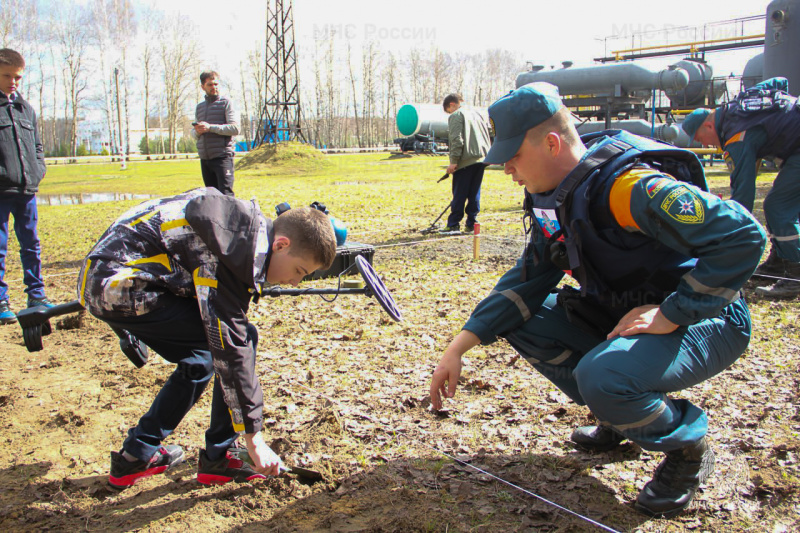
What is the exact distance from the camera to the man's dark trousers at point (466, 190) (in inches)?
384

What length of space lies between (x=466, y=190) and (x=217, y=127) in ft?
12.8

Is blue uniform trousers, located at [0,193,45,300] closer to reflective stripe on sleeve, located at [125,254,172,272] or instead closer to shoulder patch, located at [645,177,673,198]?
reflective stripe on sleeve, located at [125,254,172,272]

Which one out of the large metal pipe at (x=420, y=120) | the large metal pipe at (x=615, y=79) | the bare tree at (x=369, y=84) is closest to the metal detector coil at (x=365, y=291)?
the large metal pipe at (x=615, y=79)

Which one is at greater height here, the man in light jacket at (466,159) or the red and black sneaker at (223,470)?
the man in light jacket at (466,159)

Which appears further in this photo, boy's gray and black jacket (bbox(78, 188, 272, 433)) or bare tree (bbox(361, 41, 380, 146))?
bare tree (bbox(361, 41, 380, 146))

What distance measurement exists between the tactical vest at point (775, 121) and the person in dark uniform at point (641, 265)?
165 inches

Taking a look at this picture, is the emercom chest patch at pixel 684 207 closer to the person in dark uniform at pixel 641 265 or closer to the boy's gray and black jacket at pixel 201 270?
the person in dark uniform at pixel 641 265

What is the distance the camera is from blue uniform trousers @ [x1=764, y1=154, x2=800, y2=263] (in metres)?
6.08

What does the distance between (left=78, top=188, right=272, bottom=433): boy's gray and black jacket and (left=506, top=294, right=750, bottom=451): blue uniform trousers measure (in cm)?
139

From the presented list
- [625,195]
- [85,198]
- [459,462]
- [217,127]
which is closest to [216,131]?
[217,127]

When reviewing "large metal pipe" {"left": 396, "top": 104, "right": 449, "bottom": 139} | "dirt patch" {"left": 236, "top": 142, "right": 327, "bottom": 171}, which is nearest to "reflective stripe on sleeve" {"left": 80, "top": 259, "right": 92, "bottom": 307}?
"dirt patch" {"left": 236, "top": 142, "right": 327, "bottom": 171}

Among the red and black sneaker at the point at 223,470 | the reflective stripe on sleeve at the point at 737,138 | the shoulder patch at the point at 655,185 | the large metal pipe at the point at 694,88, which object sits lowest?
the red and black sneaker at the point at 223,470

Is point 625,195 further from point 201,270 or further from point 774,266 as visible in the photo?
point 774,266

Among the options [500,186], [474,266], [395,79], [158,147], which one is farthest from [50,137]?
[474,266]
